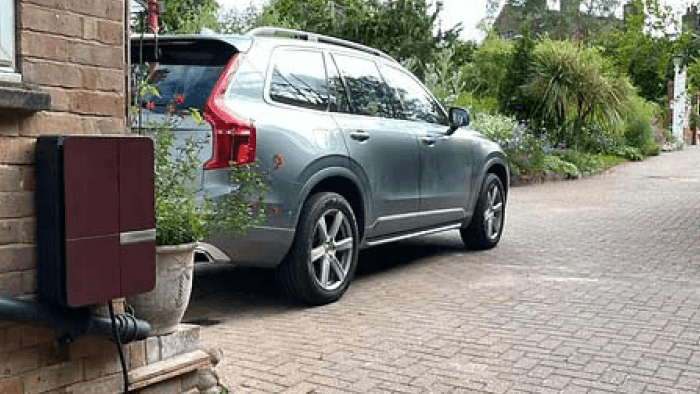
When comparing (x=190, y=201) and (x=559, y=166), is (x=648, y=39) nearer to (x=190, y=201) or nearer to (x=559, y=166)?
(x=559, y=166)

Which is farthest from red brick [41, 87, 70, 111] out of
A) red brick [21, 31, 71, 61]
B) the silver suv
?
the silver suv

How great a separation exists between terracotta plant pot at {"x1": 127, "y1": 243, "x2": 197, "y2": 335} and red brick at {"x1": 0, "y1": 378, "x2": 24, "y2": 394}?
0.62 meters

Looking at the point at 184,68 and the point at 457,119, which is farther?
the point at 457,119

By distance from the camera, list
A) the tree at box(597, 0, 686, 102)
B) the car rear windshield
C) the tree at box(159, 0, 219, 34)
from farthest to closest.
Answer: the tree at box(159, 0, 219, 34) → the tree at box(597, 0, 686, 102) → the car rear windshield

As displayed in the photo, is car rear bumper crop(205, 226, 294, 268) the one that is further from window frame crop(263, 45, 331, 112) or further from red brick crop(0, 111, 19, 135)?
red brick crop(0, 111, 19, 135)

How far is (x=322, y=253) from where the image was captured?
5457 millimetres

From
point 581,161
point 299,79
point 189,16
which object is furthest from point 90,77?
point 581,161

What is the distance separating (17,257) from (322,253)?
2910mm

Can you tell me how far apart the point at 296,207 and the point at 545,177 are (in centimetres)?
1360

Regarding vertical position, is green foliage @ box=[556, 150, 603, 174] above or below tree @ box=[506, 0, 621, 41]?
below

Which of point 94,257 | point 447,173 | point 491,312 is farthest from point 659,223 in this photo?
point 94,257

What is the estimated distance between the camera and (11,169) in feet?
8.82

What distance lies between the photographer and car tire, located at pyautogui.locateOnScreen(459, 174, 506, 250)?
7.83 meters

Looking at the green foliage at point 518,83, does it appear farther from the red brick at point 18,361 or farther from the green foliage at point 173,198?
the red brick at point 18,361
